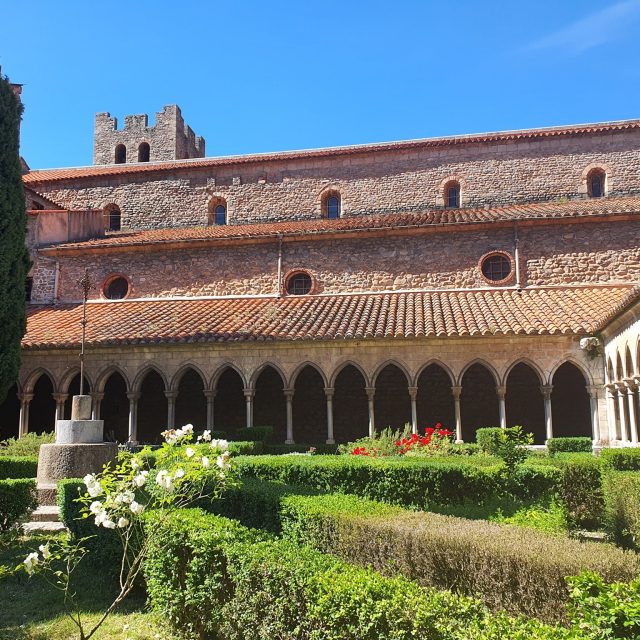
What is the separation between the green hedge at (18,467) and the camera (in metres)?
10.3

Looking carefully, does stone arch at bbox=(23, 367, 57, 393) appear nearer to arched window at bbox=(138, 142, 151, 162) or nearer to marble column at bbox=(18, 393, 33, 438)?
marble column at bbox=(18, 393, 33, 438)

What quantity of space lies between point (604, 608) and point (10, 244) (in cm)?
1485

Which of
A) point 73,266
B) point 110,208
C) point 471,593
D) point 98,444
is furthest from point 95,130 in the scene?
point 471,593

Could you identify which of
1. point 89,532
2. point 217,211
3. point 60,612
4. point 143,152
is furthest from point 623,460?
point 143,152

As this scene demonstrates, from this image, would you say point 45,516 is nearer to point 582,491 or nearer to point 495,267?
→ point 582,491

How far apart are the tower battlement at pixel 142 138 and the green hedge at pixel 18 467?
2252cm

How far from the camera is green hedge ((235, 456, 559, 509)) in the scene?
827cm

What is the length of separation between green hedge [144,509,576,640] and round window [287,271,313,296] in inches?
480

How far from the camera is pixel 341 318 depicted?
15.4 metres

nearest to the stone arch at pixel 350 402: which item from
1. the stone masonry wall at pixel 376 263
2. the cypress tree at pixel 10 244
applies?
the stone masonry wall at pixel 376 263

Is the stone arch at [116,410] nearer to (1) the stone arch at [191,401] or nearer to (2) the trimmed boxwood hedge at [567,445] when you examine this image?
(1) the stone arch at [191,401]

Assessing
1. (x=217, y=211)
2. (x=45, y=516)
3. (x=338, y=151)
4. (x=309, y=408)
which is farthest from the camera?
(x=217, y=211)

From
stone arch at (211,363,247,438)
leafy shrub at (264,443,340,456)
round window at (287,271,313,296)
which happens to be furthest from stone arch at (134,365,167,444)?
leafy shrub at (264,443,340,456)

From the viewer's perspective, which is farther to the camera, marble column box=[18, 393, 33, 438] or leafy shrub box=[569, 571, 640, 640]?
marble column box=[18, 393, 33, 438]
